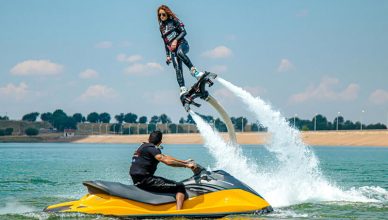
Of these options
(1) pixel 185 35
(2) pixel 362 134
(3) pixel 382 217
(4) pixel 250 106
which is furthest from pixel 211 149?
(2) pixel 362 134

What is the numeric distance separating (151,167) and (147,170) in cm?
10

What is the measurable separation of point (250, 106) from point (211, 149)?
1580 millimetres

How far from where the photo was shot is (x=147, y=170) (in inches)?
536

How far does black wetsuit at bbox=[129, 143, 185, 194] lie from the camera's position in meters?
13.6

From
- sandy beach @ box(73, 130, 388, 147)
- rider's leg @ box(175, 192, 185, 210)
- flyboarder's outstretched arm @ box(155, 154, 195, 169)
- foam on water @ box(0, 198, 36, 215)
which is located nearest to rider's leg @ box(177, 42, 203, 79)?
flyboarder's outstretched arm @ box(155, 154, 195, 169)

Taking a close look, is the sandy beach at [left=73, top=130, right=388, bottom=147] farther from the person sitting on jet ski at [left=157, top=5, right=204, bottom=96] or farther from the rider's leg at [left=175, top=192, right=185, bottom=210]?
the rider's leg at [left=175, top=192, right=185, bottom=210]

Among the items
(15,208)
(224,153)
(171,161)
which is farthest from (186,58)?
(15,208)

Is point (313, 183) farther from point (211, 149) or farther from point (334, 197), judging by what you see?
point (211, 149)

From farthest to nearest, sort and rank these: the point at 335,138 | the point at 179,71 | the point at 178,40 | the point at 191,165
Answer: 1. the point at 335,138
2. the point at 179,71
3. the point at 178,40
4. the point at 191,165

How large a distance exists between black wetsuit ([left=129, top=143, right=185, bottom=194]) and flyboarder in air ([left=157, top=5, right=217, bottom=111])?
318cm

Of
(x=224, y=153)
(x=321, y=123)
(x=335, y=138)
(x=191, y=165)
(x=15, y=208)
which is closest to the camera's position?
(x=191, y=165)

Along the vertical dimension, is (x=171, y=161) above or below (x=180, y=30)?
below

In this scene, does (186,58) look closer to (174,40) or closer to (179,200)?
(174,40)

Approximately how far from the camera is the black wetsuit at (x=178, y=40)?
53.1ft
